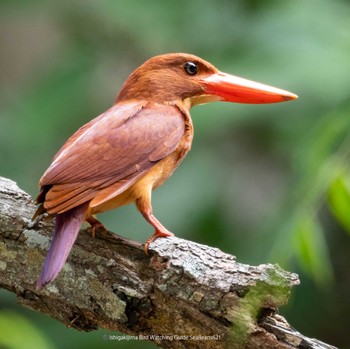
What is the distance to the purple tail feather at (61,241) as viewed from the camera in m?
2.82

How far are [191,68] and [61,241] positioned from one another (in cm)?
117

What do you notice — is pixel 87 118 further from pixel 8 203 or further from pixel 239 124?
pixel 8 203

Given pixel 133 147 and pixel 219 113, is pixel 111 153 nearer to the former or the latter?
pixel 133 147

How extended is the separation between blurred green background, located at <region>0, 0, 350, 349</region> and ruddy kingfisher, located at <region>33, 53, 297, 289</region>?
513mm

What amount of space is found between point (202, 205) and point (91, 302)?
5.86 feet

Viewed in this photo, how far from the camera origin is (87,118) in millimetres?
5121

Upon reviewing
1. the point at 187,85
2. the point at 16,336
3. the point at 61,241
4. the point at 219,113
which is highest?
the point at 187,85

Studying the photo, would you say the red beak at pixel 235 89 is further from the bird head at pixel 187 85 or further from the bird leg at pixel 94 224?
the bird leg at pixel 94 224

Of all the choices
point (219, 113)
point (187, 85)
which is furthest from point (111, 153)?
point (219, 113)

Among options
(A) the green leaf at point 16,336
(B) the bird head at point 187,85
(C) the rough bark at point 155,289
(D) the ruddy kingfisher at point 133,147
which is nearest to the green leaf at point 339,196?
(C) the rough bark at point 155,289

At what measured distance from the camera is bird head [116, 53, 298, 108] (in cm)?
376

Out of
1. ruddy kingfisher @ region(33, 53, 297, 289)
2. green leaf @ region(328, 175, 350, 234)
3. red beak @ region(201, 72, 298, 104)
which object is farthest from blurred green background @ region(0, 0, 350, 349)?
green leaf @ region(328, 175, 350, 234)

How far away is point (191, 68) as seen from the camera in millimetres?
3844

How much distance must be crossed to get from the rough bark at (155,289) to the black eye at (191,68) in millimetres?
903
